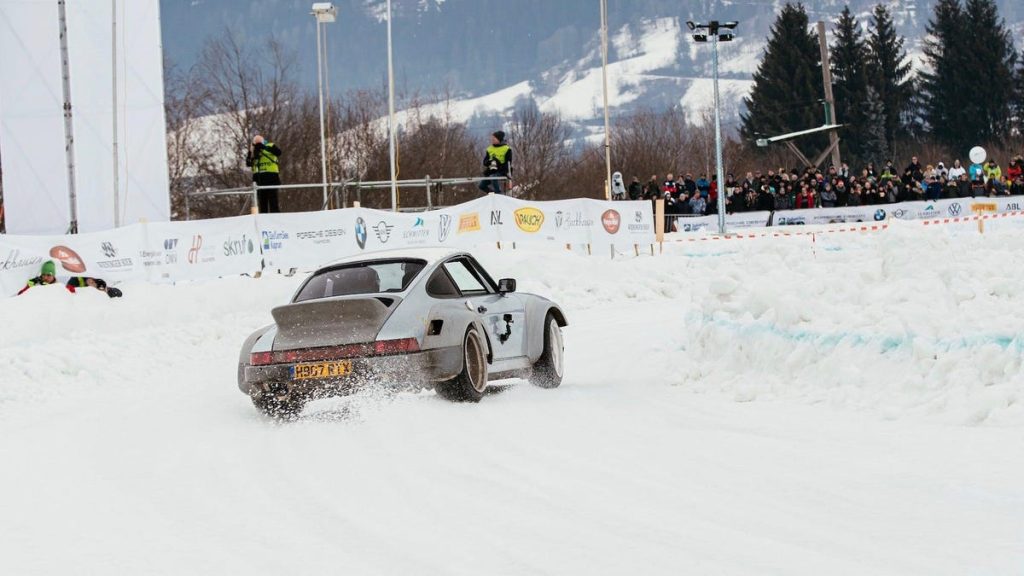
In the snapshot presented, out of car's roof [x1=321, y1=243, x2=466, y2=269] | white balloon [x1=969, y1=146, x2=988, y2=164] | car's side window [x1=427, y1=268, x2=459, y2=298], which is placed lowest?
car's side window [x1=427, y1=268, x2=459, y2=298]

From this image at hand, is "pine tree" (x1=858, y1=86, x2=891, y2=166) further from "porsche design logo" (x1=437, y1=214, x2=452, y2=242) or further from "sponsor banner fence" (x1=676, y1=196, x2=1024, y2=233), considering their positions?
"porsche design logo" (x1=437, y1=214, x2=452, y2=242)

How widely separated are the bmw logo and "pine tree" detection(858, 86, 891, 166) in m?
78.2

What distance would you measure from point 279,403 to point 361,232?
14148 mm

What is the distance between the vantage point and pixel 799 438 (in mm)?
8250

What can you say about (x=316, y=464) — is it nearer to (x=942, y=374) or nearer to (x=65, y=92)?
(x=942, y=374)

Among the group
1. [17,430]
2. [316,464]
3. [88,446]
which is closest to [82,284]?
[17,430]

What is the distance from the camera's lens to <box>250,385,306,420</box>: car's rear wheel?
33.6ft

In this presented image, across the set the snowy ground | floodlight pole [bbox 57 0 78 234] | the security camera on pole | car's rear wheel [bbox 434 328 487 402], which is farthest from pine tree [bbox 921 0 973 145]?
car's rear wheel [bbox 434 328 487 402]

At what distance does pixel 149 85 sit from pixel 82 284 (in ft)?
33.5

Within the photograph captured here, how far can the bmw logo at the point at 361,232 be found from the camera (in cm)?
2441

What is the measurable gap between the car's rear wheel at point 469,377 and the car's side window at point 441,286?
53 centimetres

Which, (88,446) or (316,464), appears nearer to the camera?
(316,464)

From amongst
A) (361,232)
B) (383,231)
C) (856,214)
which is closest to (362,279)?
(361,232)

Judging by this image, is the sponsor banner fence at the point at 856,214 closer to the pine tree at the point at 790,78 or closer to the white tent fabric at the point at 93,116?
the white tent fabric at the point at 93,116
